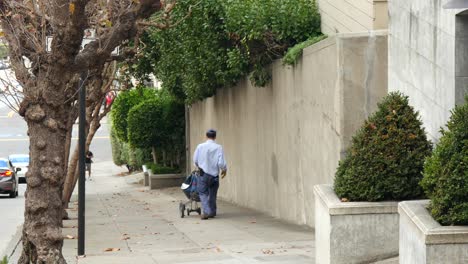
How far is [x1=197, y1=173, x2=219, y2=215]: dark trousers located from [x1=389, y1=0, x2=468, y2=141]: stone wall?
6095 mm

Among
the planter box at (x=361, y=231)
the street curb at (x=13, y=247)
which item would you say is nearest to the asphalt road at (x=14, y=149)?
the street curb at (x=13, y=247)

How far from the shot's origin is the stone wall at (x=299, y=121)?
14039 millimetres

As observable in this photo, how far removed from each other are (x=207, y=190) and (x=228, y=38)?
3.14 metres

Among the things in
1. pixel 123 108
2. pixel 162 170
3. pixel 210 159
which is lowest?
pixel 162 170

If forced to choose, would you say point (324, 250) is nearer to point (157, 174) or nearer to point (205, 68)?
point (205, 68)

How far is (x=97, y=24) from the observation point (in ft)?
42.5

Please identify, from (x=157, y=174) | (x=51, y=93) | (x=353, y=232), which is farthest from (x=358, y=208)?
(x=157, y=174)

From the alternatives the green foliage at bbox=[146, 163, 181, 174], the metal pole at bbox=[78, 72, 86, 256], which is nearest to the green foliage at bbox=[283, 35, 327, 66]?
the metal pole at bbox=[78, 72, 86, 256]

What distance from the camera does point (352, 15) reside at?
15.3 metres

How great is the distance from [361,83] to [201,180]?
5.35 metres

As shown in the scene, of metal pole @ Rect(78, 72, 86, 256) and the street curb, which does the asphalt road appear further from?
metal pole @ Rect(78, 72, 86, 256)

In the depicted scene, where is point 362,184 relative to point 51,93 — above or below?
below

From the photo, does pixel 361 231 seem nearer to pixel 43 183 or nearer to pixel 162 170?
pixel 43 183

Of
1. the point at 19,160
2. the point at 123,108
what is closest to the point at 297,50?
the point at 123,108
